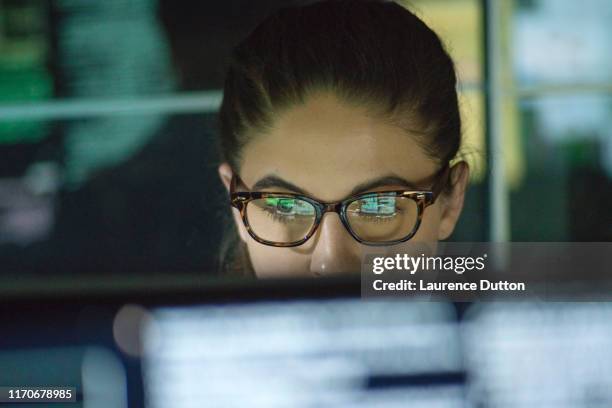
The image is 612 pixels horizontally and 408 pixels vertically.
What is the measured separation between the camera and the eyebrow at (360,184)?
731mm

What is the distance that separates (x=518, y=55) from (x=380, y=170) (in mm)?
1421

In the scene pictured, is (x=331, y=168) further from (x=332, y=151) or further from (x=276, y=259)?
(x=276, y=259)

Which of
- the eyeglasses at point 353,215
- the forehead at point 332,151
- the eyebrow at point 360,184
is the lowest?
the eyeglasses at point 353,215

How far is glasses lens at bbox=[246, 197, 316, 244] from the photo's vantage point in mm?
733

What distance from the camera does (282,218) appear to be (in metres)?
0.74

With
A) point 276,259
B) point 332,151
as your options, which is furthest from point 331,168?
point 276,259

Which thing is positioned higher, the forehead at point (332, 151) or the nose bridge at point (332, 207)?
the forehead at point (332, 151)

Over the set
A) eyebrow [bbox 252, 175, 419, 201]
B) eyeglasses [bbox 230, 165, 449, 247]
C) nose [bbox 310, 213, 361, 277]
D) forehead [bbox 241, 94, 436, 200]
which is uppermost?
forehead [bbox 241, 94, 436, 200]

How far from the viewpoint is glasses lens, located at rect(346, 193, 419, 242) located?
715 mm

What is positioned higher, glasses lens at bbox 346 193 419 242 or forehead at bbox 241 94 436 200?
forehead at bbox 241 94 436 200

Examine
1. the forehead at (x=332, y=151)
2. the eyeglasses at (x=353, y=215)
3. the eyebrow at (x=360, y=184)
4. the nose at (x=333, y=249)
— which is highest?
the forehead at (x=332, y=151)

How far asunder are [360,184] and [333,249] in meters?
0.08

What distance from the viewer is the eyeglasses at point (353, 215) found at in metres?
0.72

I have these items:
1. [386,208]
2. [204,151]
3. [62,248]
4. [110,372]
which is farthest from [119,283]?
[62,248]
